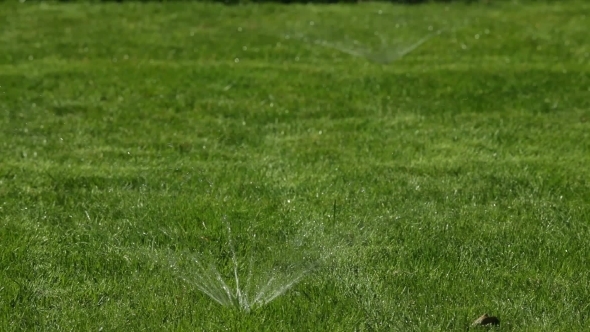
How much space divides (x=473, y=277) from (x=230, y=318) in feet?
4.51

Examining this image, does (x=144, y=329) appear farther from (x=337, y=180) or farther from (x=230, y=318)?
Answer: (x=337, y=180)

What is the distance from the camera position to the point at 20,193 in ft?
20.4

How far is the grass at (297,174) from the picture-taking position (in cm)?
461

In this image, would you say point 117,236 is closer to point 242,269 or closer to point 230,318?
point 242,269

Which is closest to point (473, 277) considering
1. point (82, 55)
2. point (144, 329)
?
point (144, 329)

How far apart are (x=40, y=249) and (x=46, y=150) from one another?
2.19m

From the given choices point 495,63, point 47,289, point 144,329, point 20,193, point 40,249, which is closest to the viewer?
point 144,329

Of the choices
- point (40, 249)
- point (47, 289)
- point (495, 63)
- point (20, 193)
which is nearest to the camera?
point (47, 289)

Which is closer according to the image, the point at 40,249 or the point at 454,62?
the point at 40,249

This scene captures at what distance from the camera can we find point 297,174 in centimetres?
670

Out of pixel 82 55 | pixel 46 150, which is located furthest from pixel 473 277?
pixel 82 55

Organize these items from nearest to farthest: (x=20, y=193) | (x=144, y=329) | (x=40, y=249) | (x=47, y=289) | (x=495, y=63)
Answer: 1. (x=144, y=329)
2. (x=47, y=289)
3. (x=40, y=249)
4. (x=20, y=193)
5. (x=495, y=63)

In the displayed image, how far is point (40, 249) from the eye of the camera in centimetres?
522

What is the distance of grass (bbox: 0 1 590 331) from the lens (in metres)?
4.61
